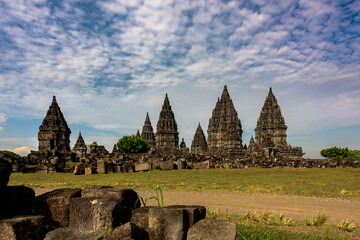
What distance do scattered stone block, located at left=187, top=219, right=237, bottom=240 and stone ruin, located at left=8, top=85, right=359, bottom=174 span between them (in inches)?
395

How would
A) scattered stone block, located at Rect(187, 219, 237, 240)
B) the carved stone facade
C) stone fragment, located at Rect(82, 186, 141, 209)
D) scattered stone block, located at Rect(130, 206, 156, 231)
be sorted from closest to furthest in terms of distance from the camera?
scattered stone block, located at Rect(187, 219, 237, 240) → scattered stone block, located at Rect(130, 206, 156, 231) → stone fragment, located at Rect(82, 186, 141, 209) → the carved stone facade

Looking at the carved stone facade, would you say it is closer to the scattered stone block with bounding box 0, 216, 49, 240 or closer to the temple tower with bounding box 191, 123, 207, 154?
the temple tower with bounding box 191, 123, 207, 154

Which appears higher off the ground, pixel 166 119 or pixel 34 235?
pixel 166 119

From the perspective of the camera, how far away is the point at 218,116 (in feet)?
235

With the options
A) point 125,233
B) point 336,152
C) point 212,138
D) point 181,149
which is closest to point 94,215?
point 125,233

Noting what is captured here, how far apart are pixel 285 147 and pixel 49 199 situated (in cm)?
5639

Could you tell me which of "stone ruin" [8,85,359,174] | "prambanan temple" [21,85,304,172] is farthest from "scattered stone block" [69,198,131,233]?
"prambanan temple" [21,85,304,172]

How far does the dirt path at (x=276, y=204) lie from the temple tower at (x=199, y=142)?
65.0 meters

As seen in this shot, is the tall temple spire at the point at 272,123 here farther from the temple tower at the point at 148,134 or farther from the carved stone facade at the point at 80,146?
the carved stone facade at the point at 80,146

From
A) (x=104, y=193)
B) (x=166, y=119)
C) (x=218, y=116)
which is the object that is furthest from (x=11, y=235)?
(x=218, y=116)

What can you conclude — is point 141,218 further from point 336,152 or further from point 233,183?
point 336,152

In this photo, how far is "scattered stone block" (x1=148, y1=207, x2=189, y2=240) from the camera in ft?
9.37

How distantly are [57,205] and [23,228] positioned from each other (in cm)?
58

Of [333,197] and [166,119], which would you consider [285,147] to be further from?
[333,197]
